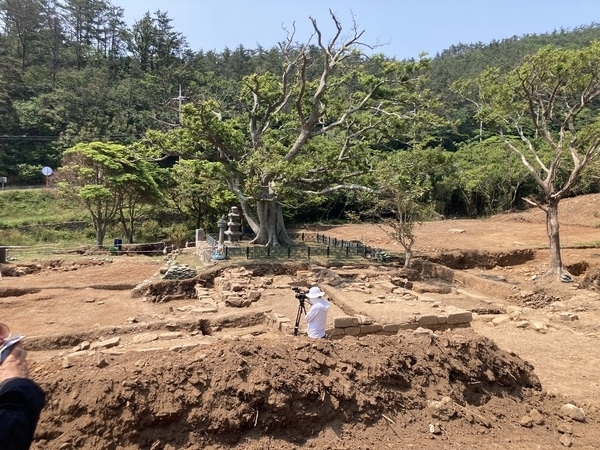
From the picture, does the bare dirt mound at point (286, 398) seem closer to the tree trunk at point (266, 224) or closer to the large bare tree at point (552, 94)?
the large bare tree at point (552, 94)

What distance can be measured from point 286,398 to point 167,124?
47.1 ft

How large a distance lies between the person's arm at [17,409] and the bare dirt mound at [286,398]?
8.20ft

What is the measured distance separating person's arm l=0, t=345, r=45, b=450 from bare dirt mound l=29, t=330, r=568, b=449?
2.50 metres

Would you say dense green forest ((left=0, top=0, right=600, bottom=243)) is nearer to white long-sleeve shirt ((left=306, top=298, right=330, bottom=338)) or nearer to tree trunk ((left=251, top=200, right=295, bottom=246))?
tree trunk ((left=251, top=200, right=295, bottom=246))

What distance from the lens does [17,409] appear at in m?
2.18

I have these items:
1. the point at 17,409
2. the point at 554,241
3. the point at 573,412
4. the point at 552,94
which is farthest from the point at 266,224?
the point at 17,409

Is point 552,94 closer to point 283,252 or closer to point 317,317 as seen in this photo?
point 283,252

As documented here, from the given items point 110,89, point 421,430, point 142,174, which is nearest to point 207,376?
point 421,430

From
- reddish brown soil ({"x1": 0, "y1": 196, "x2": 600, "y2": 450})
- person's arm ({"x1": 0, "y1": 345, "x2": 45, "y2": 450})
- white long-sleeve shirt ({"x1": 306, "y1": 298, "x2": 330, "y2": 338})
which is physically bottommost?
reddish brown soil ({"x1": 0, "y1": 196, "x2": 600, "y2": 450})

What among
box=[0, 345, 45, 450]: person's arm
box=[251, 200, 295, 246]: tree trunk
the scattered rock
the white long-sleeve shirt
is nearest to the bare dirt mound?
the scattered rock

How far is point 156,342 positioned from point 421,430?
4.71m

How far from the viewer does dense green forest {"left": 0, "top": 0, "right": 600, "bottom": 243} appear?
1909 cm

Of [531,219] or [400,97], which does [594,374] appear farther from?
[531,219]

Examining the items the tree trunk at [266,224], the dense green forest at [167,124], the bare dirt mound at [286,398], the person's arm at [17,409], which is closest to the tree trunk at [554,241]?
the dense green forest at [167,124]
